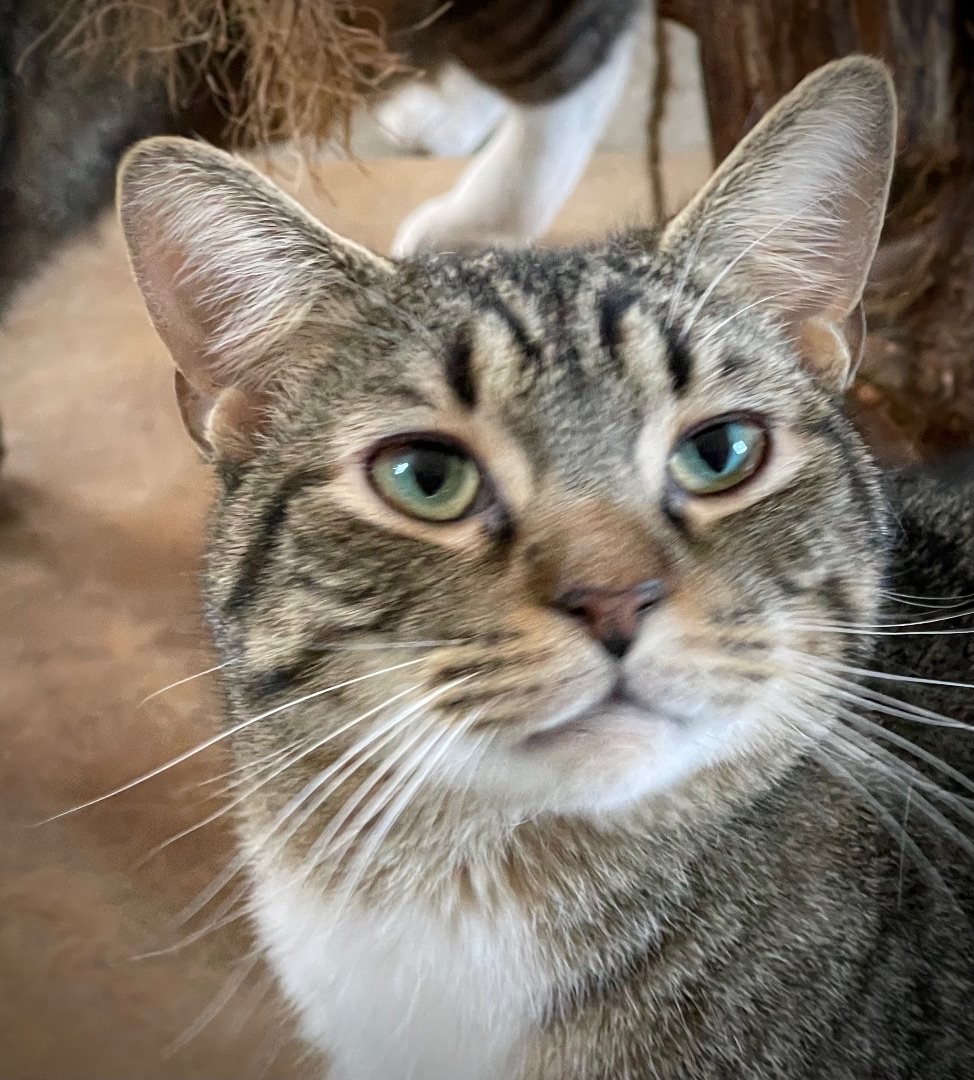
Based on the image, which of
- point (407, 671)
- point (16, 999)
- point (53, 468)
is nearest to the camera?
point (407, 671)

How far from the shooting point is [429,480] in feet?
1.66

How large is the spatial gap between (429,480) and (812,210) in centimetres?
31

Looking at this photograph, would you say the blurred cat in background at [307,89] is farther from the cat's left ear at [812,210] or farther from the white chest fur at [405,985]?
the white chest fur at [405,985]

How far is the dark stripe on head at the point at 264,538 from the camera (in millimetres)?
533

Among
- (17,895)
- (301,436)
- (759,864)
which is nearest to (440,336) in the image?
(301,436)

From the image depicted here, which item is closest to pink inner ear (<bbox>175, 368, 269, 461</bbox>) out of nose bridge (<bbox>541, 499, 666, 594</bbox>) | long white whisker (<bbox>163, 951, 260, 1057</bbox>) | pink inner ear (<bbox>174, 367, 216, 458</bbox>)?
pink inner ear (<bbox>174, 367, 216, 458</bbox>)

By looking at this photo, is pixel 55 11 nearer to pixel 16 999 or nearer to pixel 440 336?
pixel 440 336

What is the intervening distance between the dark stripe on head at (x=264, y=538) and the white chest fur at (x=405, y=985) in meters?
0.21

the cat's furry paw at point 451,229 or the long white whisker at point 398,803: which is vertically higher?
the cat's furry paw at point 451,229

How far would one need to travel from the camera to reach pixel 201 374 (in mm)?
564

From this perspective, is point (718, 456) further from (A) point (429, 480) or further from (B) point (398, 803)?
(B) point (398, 803)

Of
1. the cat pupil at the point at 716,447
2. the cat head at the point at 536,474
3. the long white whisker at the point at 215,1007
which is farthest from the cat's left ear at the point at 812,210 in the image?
the long white whisker at the point at 215,1007

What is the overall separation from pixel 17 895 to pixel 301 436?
0.40 meters

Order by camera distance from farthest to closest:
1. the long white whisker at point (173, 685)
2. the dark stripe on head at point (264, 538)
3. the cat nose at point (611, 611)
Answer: the long white whisker at point (173, 685) → the dark stripe on head at point (264, 538) → the cat nose at point (611, 611)
